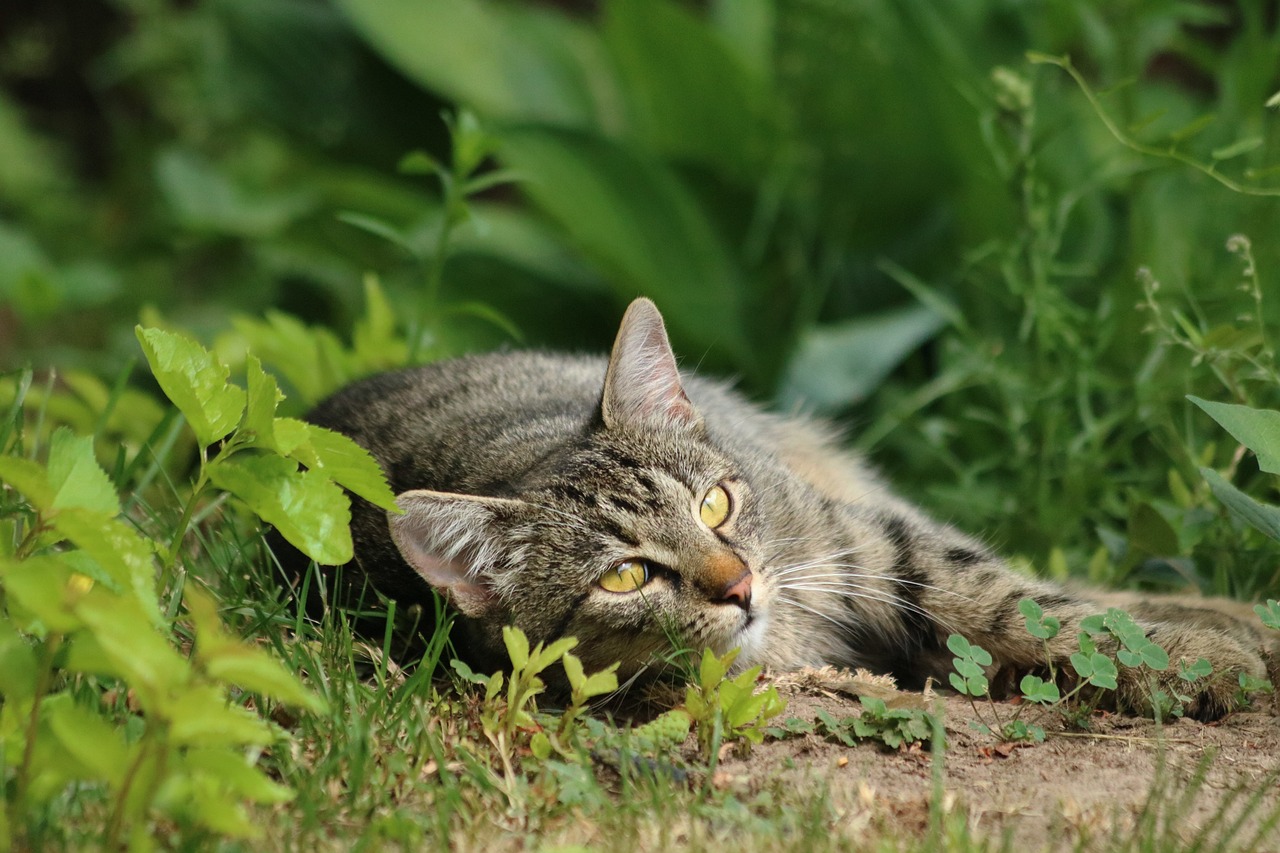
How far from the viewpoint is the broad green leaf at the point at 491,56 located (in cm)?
497

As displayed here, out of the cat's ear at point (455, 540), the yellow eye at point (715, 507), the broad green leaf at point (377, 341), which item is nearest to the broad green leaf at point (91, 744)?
the cat's ear at point (455, 540)

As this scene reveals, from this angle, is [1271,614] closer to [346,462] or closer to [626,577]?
[626,577]

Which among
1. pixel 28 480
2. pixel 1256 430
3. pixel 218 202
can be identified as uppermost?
pixel 1256 430

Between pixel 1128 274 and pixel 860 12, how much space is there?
5.27ft

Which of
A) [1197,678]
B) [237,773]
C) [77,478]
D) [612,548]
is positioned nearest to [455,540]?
[612,548]

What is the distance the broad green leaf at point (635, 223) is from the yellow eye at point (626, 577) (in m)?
2.11

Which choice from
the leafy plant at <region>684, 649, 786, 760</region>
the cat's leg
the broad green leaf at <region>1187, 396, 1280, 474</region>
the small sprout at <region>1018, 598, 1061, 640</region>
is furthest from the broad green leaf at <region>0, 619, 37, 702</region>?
the broad green leaf at <region>1187, 396, 1280, 474</region>

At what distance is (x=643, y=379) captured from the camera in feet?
8.42

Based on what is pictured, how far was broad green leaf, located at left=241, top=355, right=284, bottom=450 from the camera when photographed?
1880mm

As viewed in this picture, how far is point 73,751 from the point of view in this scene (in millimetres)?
1450

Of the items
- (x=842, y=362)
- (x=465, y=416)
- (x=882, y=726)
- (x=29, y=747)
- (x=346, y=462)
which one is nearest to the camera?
(x=29, y=747)

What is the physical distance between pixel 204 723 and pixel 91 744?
6.4 inches

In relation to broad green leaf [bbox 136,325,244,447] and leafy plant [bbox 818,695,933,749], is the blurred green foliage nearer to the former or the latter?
leafy plant [bbox 818,695,933,749]

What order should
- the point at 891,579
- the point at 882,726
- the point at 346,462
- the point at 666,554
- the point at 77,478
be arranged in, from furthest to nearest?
the point at 891,579, the point at 666,554, the point at 882,726, the point at 346,462, the point at 77,478
